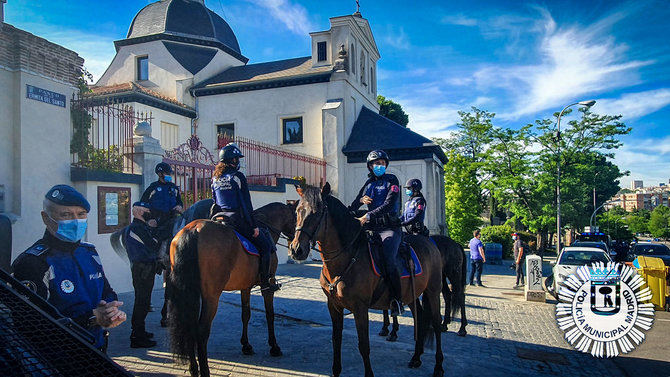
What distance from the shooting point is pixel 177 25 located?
81.7 feet

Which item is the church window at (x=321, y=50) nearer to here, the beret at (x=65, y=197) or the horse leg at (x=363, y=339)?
the horse leg at (x=363, y=339)

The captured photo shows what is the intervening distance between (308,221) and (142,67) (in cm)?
2469

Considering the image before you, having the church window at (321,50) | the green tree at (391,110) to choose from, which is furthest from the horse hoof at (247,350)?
the green tree at (391,110)

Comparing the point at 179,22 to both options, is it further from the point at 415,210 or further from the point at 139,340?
the point at 415,210

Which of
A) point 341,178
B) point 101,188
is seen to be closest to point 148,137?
point 101,188

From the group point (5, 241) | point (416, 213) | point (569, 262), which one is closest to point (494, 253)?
point (569, 262)

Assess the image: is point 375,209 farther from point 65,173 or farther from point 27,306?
point 65,173

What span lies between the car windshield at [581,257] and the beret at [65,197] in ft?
43.2

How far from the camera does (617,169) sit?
54.4m

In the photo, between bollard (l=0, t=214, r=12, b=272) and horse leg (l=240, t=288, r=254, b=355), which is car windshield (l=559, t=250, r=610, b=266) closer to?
horse leg (l=240, t=288, r=254, b=355)

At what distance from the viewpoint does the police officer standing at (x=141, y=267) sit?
6270mm

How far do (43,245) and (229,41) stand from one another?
2668cm

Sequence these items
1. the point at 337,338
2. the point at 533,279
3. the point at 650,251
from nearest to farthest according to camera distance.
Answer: the point at 337,338 < the point at 533,279 < the point at 650,251

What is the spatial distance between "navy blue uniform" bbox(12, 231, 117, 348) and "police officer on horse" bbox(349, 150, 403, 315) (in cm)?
305
